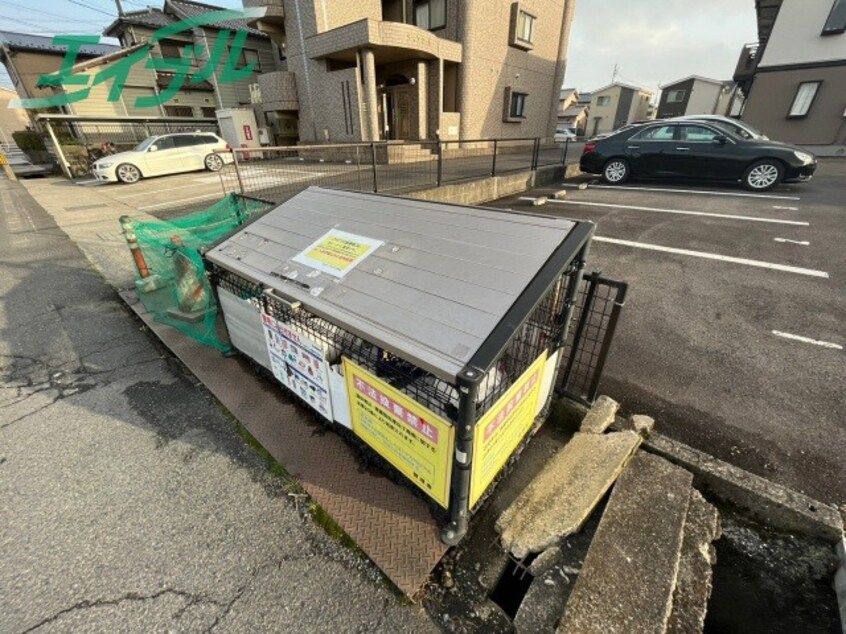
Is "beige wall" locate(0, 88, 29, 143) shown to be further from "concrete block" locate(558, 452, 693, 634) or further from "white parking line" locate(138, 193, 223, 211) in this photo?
"concrete block" locate(558, 452, 693, 634)

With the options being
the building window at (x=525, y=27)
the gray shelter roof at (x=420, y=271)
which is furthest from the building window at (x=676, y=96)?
the gray shelter roof at (x=420, y=271)

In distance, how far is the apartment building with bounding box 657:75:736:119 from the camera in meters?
32.9

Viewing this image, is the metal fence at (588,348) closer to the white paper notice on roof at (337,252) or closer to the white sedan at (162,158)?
the white paper notice on roof at (337,252)

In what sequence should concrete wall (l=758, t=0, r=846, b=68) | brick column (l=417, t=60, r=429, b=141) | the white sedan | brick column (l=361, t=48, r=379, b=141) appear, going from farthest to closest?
concrete wall (l=758, t=0, r=846, b=68), brick column (l=417, t=60, r=429, b=141), brick column (l=361, t=48, r=379, b=141), the white sedan

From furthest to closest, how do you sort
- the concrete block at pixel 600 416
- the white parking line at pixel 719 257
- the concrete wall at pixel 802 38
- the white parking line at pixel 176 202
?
the concrete wall at pixel 802 38
the white parking line at pixel 176 202
the white parking line at pixel 719 257
the concrete block at pixel 600 416

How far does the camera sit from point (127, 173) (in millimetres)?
12312

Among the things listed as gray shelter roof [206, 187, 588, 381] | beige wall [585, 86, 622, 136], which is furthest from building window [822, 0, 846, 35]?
beige wall [585, 86, 622, 136]

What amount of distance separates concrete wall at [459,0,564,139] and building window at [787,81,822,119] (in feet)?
34.1

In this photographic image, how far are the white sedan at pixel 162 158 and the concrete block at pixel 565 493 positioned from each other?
13.7 meters

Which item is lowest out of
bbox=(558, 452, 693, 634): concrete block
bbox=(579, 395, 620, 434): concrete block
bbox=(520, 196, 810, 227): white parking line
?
bbox=(558, 452, 693, 634): concrete block

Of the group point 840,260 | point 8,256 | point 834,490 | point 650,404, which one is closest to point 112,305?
point 8,256

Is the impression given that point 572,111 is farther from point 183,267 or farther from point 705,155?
point 183,267

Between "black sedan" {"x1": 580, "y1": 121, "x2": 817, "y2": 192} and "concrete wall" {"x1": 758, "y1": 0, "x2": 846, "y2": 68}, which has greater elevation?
"concrete wall" {"x1": 758, "y1": 0, "x2": 846, "y2": 68}

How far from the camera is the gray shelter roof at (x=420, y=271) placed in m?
1.50
